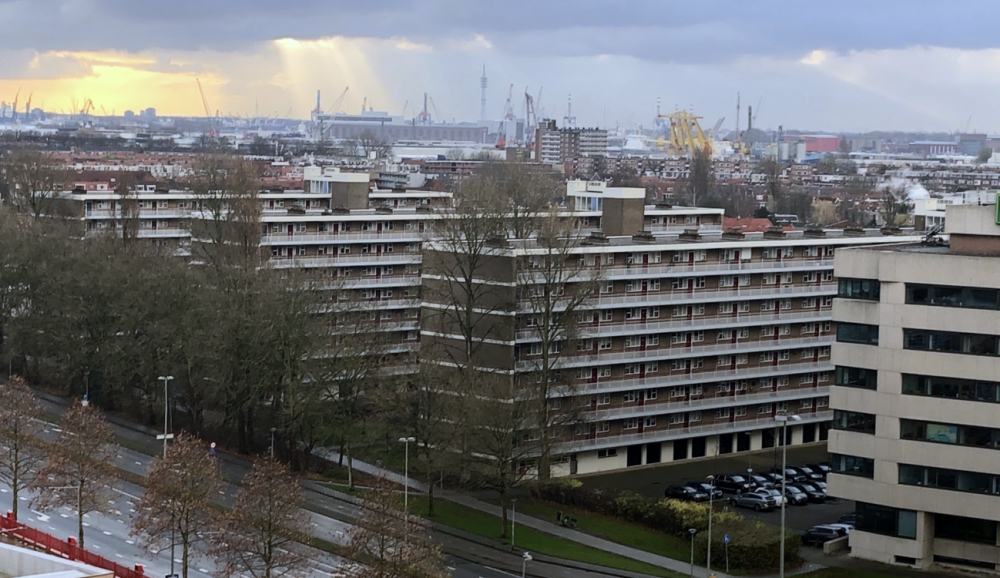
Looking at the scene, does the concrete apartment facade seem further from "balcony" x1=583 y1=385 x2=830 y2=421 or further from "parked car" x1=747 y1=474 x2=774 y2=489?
"balcony" x1=583 y1=385 x2=830 y2=421

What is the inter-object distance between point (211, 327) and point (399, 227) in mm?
25184

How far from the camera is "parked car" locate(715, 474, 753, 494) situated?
6631 cm

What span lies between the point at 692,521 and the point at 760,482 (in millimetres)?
11929

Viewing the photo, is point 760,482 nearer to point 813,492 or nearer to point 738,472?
point 813,492

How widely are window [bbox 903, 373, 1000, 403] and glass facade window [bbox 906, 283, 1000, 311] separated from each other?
8.84 ft

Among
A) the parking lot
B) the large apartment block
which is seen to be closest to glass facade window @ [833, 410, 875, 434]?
the parking lot

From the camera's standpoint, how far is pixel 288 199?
338 feet

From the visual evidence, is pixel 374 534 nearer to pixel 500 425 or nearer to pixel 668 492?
pixel 500 425

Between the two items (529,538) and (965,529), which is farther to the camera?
(529,538)

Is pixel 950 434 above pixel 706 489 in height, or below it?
above

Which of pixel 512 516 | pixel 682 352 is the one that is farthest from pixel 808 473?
pixel 512 516

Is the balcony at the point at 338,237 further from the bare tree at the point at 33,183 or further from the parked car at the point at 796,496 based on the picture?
the parked car at the point at 796,496

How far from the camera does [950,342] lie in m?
51.4

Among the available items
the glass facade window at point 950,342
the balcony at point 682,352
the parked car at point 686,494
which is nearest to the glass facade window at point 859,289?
the glass facade window at point 950,342
